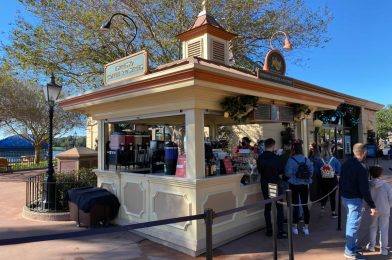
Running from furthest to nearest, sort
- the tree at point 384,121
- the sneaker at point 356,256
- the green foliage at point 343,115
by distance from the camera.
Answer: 1. the tree at point 384,121
2. the green foliage at point 343,115
3. the sneaker at point 356,256

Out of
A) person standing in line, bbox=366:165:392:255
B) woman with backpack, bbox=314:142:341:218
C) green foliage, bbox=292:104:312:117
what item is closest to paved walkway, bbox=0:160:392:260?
person standing in line, bbox=366:165:392:255

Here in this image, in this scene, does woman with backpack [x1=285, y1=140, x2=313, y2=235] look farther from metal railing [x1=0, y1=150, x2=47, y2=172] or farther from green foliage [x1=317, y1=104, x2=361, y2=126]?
metal railing [x1=0, y1=150, x2=47, y2=172]

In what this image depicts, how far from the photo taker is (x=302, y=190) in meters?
5.82

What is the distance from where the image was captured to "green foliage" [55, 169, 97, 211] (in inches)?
323

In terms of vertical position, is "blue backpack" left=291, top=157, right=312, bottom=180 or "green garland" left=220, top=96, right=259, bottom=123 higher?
"green garland" left=220, top=96, right=259, bottom=123

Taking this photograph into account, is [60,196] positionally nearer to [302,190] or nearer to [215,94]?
[215,94]

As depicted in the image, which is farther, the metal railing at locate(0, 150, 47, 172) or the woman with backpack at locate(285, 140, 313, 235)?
the metal railing at locate(0, 150, 47, 172)

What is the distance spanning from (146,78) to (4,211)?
6.43 meters

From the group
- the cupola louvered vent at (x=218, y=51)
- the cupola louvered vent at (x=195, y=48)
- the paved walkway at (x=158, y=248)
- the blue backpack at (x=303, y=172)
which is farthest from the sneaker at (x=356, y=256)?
the cupola louvered vent at (x=195, y=48)

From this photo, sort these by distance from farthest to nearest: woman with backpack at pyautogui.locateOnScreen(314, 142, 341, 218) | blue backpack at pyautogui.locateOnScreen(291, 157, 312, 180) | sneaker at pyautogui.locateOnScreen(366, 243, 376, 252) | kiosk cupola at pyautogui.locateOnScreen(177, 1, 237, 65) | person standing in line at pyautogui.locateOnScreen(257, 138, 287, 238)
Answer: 1. woman with backpack at pyautogui.locateOnScreen(314, 142, 341, 218)
2. kiosk cupola at pyautogui.locateOnScreen(177, 1, 237, 65)
3. blue backpack at pyautogui.locateOnScreen(291, 157, 312, 180)
4. person standing in line at pyautogui.locateOnScreen(257, 138, 287, 238)
5. sneaker at pyautogui.locateOnScreen(366, 243, 376, 252)

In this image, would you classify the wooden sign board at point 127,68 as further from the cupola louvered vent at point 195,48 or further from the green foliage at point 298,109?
the green foliage at point 298,109

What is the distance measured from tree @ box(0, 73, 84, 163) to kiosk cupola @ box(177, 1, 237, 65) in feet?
51.9

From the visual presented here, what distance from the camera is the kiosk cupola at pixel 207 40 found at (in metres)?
6.46

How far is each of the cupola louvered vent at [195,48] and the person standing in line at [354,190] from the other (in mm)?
3575
